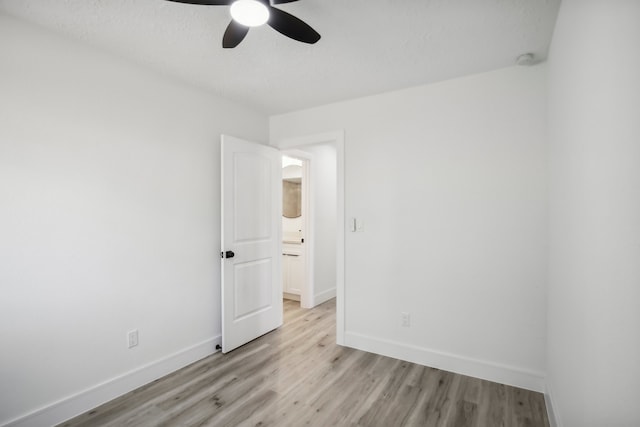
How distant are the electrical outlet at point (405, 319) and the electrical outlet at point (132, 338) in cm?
217

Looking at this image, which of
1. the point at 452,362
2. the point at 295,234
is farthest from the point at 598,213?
the point at 295,234

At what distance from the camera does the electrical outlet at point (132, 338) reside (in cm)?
230

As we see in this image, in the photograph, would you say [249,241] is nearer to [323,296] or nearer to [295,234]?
[323,296]

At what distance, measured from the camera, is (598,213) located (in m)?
1.10

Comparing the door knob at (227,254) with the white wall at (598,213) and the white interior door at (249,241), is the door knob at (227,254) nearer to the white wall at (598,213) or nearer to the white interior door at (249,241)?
the white interior door at (249,241)

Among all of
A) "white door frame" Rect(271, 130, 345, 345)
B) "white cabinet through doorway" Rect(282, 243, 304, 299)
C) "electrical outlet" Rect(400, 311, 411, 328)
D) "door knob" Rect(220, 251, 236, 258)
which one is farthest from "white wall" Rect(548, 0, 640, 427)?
"white cabinet through doorway" Rect(282, 243, 304, 299)

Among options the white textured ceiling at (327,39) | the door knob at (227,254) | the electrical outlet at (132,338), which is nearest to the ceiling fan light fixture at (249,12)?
the white textured ceiling at (327,39)

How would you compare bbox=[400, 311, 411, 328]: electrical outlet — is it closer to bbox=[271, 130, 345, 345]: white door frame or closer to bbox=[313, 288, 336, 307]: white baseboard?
bbox=[271, 130, 345, 345]: white door frame

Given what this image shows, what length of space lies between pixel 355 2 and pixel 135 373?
287cm

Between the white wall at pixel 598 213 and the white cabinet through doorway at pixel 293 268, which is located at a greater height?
the white wall at pixel 598 213

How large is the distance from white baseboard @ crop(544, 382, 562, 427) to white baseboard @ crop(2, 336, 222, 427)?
2.62m

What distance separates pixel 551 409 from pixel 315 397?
149 cm

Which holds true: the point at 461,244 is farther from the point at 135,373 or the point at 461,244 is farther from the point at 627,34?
the point at 135,373

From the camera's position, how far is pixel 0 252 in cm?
172
